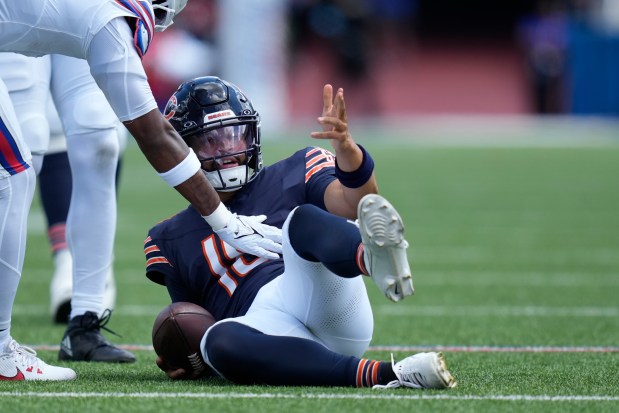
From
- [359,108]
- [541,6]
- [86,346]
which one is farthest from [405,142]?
[86,346]

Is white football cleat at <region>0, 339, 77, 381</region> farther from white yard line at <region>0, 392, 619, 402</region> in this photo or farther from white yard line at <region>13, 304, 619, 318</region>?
white yard line at <region>13, 304, 619, 318</region>

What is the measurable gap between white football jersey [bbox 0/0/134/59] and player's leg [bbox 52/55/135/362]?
0.86 metres

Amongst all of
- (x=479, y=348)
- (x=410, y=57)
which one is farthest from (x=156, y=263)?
(x=410, y=57)

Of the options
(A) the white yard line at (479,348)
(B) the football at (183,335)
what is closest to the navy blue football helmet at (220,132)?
(B) the football at (183,335)

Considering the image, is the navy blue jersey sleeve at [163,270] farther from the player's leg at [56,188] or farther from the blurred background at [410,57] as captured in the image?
the blurred background at [410,57]

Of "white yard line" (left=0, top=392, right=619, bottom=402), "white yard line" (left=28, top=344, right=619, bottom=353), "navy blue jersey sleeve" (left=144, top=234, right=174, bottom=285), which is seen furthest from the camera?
"white yard line" (left=28, top=344, right=619, bottom=353)

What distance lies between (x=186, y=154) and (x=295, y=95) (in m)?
20.1

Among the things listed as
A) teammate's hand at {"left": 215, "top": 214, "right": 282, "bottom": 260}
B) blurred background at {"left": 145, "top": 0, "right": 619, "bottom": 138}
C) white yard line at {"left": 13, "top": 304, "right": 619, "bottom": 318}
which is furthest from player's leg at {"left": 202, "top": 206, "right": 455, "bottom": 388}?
blurred background at {"left": 145, "top": 0, "right": 619, "bottom": 138}

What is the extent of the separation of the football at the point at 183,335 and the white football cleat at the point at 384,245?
0.68 metres

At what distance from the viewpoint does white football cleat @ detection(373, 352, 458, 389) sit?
3.09 metres

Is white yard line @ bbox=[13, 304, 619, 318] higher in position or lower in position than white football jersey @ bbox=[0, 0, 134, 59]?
lower

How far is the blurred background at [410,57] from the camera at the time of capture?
18766 millimetres

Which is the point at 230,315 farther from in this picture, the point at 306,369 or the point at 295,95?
the point at 295,95

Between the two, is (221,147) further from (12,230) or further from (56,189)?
(56,189)
